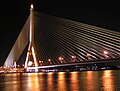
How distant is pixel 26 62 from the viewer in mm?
38906

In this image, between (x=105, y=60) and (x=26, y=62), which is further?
(x=26, y=62)

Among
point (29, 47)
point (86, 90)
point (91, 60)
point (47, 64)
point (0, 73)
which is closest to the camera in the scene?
point (86, 90)

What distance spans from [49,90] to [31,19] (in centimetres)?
2054

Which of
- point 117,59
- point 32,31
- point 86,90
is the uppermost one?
point 32,31

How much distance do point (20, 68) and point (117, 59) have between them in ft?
81.2

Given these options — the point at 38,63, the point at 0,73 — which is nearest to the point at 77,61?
the point at 38,63

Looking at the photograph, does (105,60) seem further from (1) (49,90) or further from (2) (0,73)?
(2) (0,73)

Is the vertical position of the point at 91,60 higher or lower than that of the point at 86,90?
higher

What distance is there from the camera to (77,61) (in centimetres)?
3516

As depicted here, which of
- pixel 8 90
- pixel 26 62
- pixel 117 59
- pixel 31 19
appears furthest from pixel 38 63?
pixel 8 90

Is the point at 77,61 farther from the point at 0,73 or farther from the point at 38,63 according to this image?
the point at 0,73

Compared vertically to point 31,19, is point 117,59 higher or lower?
lower

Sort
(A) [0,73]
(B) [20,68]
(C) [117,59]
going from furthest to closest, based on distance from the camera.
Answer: (A) [0,73]
(B) [20,68]
(C) [117,59]

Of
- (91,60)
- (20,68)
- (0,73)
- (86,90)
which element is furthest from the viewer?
(0,73)
